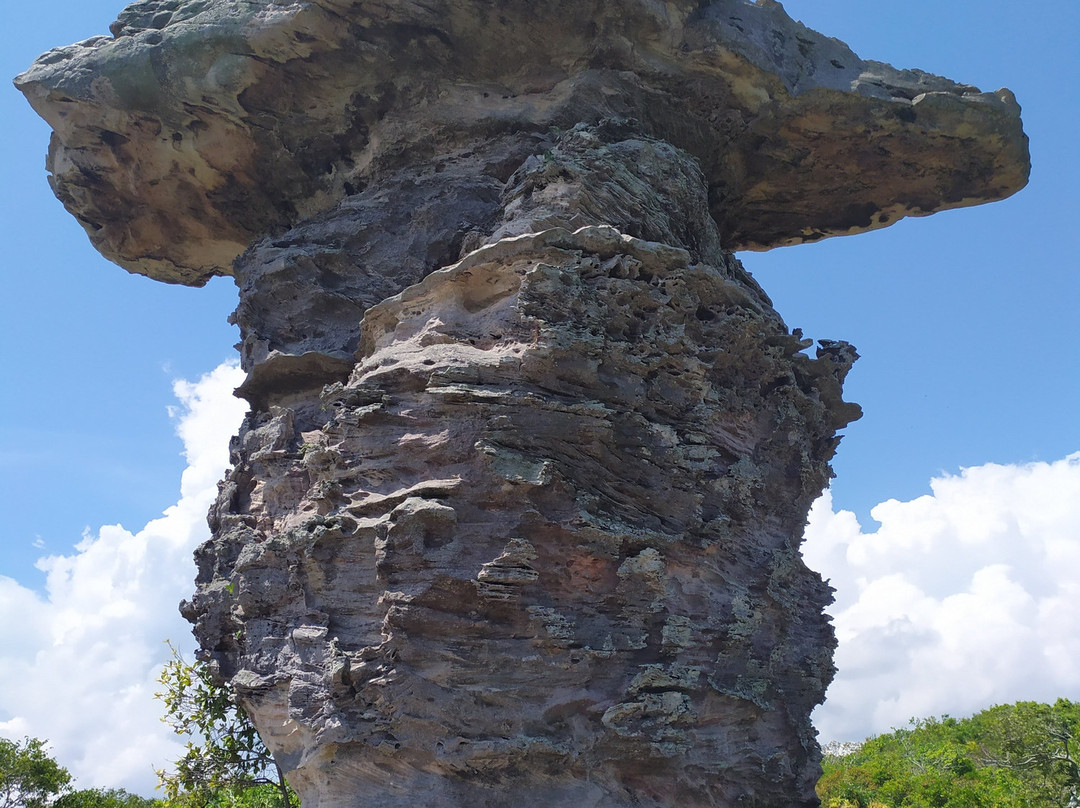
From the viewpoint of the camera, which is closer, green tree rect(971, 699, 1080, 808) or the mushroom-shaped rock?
the mushroom-shaped rock

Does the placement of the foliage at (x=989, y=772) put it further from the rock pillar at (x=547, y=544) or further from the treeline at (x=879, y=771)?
the rock pillar at (x=547, y=544)

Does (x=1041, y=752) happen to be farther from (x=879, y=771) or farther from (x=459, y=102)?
(x=459, y=102)

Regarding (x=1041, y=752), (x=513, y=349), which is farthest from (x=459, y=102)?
(x=1041, y=752)

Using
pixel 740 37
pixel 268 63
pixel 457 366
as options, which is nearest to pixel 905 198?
pixel 740 37

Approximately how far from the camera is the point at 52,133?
11102 millimetres

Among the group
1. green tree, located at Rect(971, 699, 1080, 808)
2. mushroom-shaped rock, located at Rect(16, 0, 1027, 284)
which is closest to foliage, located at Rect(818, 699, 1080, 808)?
green tree, located at Rect(971, 699, 1080, 808)

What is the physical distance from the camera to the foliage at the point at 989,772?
77.1ft

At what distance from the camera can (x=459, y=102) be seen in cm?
1009

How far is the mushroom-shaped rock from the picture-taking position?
978cm

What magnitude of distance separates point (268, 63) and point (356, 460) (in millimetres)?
5469

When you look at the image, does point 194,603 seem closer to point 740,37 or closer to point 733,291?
point 733,291

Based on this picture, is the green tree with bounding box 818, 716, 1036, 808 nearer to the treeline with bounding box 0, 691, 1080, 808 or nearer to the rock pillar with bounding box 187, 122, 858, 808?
the treeline with bounding box 0, 691, 1080, 808

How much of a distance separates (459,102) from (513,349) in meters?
4.31

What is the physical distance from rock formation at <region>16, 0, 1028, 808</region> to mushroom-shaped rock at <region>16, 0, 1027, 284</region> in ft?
0.14
